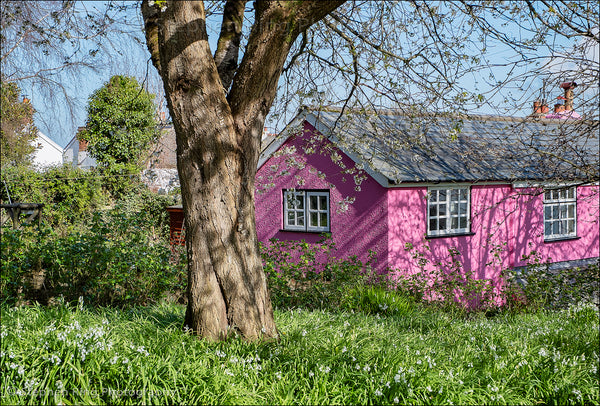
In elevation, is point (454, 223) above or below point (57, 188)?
below

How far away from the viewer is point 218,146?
4742mm

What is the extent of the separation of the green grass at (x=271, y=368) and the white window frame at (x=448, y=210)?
8301mm

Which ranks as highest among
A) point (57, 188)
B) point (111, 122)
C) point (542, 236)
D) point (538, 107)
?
point (111, 122)

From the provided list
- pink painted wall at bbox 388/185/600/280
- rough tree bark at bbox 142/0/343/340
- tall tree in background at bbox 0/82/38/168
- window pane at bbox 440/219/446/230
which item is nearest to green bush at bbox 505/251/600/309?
pink painted wall at bbox 388/185/600/280

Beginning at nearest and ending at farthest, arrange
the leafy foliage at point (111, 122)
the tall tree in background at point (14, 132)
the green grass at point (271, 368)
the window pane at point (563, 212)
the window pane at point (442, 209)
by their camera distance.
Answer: the green grass at point (271, 368) < the window pane at point (442, 209) < the window pane at point (563, 212) < the tall tree in background at point (14, 132) < the leafy foliage at point (111, 122)

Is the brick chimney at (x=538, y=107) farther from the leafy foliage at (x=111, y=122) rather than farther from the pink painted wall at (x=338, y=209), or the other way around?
the leafy foliage at (x=111, y=122)

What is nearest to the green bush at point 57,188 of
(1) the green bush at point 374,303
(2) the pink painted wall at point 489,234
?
(2) the pink painted wall at point 489,234

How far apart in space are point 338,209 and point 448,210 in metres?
3.09

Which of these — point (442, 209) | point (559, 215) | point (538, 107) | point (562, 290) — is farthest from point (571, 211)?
point (538, 107)

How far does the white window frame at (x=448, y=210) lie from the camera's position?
44.9 ft

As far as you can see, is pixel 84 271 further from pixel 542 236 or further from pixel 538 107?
pixel 542 236

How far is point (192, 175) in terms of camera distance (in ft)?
15.7

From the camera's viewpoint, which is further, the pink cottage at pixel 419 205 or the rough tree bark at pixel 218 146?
the pink cottage at pixel 419 205

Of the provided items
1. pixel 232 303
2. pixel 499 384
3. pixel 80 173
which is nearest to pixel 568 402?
pixel 499 384
